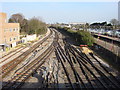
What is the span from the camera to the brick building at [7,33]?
72.6ft

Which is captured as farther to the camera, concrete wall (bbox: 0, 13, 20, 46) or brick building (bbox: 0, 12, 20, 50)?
concrete wall (bbox: 0, 13, 20, 46)

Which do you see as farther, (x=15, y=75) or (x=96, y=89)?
(x=15, y=75)

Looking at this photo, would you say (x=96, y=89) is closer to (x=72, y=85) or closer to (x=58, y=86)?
(x=72, y=85)

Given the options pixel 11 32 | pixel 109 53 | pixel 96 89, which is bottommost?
pixel 96 89

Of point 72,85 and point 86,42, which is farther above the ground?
point 86,42

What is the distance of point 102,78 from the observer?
9648 millimetres

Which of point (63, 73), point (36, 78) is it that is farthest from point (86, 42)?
point (36, 78)

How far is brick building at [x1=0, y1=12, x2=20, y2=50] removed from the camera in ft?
72.6

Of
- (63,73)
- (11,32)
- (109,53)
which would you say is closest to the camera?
(63,73)

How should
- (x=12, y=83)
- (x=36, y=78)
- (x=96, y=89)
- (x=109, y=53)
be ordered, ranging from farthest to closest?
(x=109, y=53), (x=36, y=78), (x=12, y=83), (x=96, y=89)

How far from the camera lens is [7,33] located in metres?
24.4

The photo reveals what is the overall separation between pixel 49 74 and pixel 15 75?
2.27 m

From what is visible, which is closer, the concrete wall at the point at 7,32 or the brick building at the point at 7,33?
the brick building at the point at 7,33

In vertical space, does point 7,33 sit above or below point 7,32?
below
